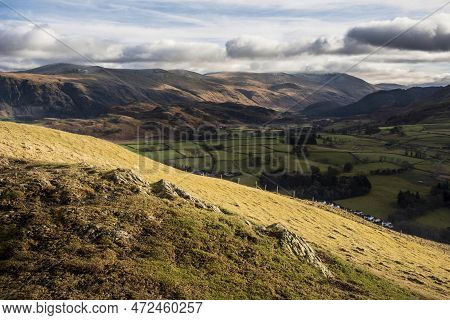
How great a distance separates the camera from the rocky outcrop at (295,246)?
1284 inches

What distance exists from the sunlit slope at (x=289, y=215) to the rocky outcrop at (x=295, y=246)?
910 cm

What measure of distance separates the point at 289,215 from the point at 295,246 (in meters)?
29.0

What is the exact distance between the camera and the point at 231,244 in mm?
30438

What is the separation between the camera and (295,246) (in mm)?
33406

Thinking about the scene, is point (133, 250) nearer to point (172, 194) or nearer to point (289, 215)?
point (172, 194)

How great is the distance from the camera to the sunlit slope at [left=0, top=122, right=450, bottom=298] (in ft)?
145

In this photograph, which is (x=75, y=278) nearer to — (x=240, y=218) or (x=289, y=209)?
(x=240, y=218)

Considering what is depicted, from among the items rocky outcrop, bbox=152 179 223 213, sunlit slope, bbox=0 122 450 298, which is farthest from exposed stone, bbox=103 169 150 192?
sunlit slope, bbox=0 122 450 298

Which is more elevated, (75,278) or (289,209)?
(75,278)

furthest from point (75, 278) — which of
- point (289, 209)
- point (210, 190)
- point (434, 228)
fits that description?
point (434, 228)

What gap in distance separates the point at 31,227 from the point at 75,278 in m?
6.14

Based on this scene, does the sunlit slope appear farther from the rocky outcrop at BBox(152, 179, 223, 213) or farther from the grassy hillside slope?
the rocky outcrop at BBox(152, 179, 223, 213)

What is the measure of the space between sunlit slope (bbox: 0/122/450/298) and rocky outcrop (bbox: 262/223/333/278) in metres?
9.10

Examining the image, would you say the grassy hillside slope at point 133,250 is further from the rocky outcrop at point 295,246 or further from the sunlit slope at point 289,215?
the sunlit slope at point 289,215
